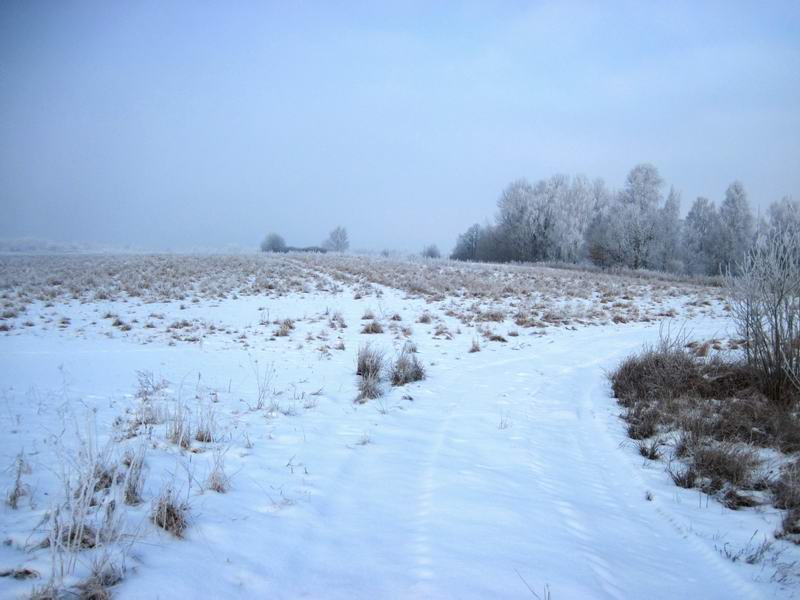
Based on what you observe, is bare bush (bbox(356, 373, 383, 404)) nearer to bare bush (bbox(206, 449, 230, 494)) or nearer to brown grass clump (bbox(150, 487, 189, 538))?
bare bush (bbox(206, 449, 230, 494))

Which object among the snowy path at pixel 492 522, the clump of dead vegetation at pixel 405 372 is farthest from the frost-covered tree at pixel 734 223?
the snowy path at pixel 492 522

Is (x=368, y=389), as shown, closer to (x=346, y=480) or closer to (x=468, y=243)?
(x=346, y=480)

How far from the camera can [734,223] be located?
4253 cm

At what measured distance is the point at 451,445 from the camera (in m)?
4.50

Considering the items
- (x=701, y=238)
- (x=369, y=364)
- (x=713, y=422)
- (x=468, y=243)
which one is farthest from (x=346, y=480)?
(x=468, y=243)

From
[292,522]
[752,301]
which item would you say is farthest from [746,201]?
[292,522]

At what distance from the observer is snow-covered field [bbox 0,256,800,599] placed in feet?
7.81

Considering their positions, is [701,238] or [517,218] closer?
[701,238]

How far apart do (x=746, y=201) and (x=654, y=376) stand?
49122 millimetres

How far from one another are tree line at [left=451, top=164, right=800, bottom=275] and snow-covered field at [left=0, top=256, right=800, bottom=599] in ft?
130

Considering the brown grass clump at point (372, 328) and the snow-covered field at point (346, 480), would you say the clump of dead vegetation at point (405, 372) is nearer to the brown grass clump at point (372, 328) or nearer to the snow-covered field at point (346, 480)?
the snow-covered field at point (346, 480)

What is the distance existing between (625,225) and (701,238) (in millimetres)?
11341

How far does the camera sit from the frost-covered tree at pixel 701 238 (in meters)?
44.1

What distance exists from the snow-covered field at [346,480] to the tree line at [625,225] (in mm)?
39637
